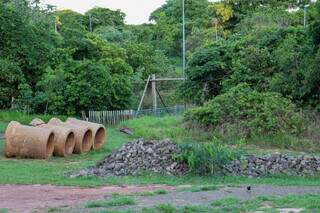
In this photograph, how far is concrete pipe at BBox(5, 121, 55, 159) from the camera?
1958 cm

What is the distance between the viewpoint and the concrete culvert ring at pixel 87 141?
22.6m

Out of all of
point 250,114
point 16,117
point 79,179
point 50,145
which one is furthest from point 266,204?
point 16,117

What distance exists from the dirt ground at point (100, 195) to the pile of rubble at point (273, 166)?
231cm

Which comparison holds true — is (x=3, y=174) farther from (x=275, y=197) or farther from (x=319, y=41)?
(x=319, y=41)

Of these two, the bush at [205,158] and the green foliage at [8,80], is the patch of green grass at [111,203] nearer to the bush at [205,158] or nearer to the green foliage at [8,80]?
the bush at [205,158]

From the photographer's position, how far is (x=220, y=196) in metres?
11.2

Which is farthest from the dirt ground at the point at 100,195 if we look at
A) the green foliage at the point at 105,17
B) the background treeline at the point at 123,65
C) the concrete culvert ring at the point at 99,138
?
the green foliage at the point at 105,17

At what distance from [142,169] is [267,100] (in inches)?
421

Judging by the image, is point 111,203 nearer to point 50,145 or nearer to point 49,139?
point 49,139

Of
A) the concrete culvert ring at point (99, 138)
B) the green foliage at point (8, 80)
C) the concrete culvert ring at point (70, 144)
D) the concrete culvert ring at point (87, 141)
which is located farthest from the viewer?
the green foliage at point (8, 80)

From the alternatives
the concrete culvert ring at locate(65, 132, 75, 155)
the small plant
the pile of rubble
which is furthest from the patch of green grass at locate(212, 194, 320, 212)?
the concrete culvert ring at locate(65, 132, 75, 155)

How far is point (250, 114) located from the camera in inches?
965

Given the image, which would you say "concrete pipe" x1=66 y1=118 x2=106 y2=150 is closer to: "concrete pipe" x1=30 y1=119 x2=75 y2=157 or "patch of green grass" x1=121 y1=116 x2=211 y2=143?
"concrete pipe" x1=30 y1=119 x2=75 y2=157

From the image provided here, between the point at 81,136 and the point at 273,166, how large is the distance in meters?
8.45
